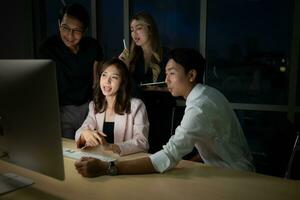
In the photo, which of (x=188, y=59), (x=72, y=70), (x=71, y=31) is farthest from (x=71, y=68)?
(x=188, y=59)

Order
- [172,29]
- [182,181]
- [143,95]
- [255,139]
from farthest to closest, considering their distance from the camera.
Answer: [172,29]
[255,139]
[143,95]
[182,181]

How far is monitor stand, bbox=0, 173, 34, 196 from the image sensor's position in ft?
3.74

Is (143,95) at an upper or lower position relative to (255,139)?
upper

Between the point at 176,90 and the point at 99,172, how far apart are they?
60 centimetres

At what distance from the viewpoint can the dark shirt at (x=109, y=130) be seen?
75.6 inches

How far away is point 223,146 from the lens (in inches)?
60.1

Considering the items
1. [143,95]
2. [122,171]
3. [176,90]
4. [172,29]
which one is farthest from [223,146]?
[172,29]

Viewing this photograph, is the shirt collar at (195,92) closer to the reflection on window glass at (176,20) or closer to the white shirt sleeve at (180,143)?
the white shirt sleeve at (180,143)

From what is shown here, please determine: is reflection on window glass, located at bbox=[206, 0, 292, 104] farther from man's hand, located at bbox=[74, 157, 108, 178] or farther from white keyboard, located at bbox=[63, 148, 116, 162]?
man's hand, located at bbox=[74, 157, 108, 178]

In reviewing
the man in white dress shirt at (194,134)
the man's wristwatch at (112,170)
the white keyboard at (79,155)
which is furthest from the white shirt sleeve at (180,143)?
the white keyboard at (79,155)

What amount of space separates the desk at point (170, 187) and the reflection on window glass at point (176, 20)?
2.21 m

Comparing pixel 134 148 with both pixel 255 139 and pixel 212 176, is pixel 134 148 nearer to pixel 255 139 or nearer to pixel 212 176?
pixel 212 176

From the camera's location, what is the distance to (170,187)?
3.84ft

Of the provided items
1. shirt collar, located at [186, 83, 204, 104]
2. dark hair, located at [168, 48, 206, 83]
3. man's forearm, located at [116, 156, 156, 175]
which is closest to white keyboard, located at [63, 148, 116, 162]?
man's forearm, located at [116, 156, 156, 175]
